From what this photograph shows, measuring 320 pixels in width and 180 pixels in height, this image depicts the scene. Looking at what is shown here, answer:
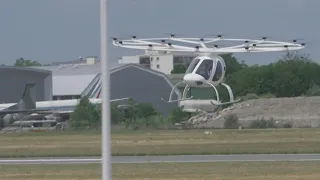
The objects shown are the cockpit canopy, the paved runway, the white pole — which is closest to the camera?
the white pole

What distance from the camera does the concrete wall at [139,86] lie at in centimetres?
14250

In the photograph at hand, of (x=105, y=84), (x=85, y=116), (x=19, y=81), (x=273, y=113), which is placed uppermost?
(x=19, y=81)

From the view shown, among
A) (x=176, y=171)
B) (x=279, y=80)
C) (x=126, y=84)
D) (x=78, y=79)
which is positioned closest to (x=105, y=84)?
(x=176, y=171)

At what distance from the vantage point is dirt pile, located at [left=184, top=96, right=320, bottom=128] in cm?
7794

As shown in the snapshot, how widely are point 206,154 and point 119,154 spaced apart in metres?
3.93

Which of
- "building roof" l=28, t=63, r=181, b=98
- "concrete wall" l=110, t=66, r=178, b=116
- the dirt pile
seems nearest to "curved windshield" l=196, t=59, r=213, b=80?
the dirt pile

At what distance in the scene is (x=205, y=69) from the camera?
92062 millimetres

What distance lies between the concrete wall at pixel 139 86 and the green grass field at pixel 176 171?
359 feet

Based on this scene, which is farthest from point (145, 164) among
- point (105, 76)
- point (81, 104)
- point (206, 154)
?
point (81, 104)

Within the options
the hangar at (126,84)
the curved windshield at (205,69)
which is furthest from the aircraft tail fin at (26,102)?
the hangar at (126,84)

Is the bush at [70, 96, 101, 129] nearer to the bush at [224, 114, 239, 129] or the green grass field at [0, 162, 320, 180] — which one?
the bush at [224, 114, 239, 129]

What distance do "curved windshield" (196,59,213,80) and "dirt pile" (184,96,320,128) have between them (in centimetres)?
442

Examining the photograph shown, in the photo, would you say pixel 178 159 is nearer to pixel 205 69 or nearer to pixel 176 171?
pixel 176 171

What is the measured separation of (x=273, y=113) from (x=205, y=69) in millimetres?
10889
